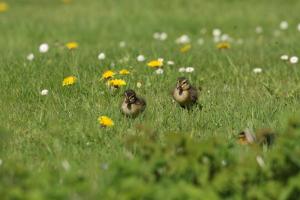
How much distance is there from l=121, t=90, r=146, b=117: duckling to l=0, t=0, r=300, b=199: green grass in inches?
3.1

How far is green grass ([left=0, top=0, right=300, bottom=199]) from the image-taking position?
19.2ft

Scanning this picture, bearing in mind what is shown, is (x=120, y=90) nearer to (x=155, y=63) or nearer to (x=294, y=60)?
(x=155, y=63)

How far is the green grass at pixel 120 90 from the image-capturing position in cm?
585

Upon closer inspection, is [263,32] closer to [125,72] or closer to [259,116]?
[125,72]

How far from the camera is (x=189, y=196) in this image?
4355 millimetres

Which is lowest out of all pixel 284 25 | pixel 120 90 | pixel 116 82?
pixel 120 90

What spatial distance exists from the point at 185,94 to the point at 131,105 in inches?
24.3

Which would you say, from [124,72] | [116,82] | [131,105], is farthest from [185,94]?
[124,72]

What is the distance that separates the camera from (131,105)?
21.9 ft

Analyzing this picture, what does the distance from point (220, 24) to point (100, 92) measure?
6338 millimetres

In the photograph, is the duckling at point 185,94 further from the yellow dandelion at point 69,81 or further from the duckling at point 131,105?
the yellow dandelion at point 69,81

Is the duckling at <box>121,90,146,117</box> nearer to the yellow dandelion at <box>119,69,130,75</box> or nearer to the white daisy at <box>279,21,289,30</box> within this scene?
the yellow dandelion at <box>119,69,130,75</box>

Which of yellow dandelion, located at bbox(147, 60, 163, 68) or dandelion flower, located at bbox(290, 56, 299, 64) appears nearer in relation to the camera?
yellow dandelion, located at bbox(147, 60, 163, 68)

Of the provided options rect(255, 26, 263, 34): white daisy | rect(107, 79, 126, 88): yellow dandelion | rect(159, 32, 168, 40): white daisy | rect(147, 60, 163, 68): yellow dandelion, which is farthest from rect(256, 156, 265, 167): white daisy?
rect(255, 26, 263, 34): white daisy
